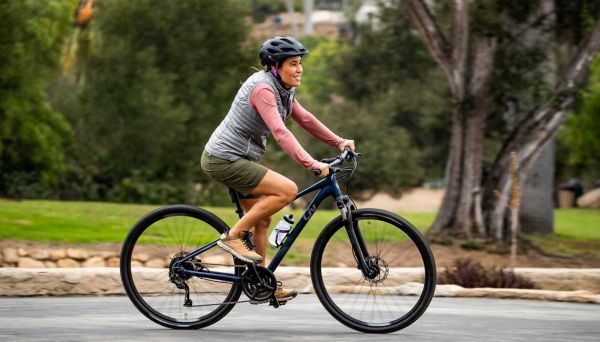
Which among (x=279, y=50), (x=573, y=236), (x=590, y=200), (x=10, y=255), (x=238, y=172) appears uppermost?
(x=279, y=50)

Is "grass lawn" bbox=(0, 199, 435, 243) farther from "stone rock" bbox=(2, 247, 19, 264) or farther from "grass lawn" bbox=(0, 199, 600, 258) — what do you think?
"stone rock" bbox=(2, 247, 19, 264)

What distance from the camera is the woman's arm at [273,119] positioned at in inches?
287

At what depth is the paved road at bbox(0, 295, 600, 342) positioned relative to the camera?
7371mm

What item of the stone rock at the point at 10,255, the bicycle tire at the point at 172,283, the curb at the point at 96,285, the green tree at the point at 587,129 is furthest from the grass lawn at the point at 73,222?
the green tree at the point at 587,129

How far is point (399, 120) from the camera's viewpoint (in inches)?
2060

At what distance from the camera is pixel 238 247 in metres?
7.61

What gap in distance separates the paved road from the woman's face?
158 cm

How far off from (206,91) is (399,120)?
50.4 feet

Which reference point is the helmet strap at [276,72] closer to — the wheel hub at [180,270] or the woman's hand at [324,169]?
the woman's hand at [324,169]

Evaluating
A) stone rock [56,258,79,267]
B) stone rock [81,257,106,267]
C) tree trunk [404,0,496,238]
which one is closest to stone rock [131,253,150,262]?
stone rock [81,257,106,267]

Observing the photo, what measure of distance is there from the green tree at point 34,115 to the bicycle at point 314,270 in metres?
20.1

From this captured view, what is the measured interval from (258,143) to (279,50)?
2.06 ft

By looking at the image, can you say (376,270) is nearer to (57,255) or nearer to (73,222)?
(57,255)

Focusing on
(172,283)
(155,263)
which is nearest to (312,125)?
(172,283)
